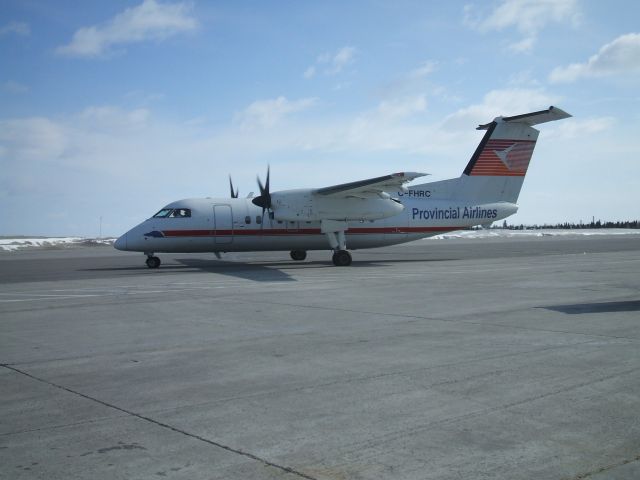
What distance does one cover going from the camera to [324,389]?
6652mm

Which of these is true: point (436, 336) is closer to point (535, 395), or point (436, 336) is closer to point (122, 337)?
point (535, 395)

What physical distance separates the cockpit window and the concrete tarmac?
1365 centimetres

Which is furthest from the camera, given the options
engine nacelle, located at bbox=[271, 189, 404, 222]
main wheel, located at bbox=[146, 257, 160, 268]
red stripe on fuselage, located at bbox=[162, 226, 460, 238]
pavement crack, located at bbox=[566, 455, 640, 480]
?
main wheel, located at bbox=[146, 257, 160, 268]

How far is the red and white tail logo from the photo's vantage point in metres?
30.7

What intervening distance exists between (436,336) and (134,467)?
6129 millimetres

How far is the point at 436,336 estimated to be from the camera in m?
9.73

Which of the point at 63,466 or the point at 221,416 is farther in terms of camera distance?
the point at 221,416

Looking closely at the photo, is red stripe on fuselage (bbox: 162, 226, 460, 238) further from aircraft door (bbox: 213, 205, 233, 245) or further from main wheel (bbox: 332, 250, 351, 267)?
main wheel (bbox: 332, 250, 351, 267)

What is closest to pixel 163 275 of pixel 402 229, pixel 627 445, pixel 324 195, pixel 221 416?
pixel 324 195

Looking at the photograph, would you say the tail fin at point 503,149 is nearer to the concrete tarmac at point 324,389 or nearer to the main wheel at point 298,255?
the main wheel at point 298,255

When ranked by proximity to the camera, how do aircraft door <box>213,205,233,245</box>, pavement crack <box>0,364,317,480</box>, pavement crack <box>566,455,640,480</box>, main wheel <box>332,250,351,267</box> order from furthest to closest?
main wheel <box>332,250,351,267</box>
aircraft door <box>213,205,233,245</box>
pavement crack <box>0,364,317,480</box>
pavement crack <box>566,455,640,480</box>

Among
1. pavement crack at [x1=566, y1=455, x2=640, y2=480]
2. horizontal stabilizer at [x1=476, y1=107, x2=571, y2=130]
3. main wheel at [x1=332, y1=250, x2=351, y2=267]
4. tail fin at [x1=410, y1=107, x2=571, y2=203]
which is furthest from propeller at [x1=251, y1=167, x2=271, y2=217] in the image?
pavement crack at [x1=566, y1=455, x2=640, y2=480]

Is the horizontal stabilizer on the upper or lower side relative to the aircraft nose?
upper

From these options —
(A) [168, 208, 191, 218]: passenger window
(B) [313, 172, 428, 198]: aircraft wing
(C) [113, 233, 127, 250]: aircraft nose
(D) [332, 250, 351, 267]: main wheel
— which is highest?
(B) [313, 172, 428, 198]: aircraft wing
